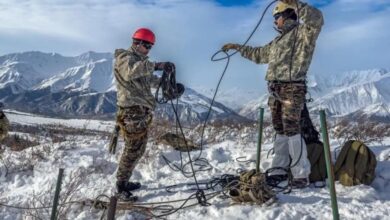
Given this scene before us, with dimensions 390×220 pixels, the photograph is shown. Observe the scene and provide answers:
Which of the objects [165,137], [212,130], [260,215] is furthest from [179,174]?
[212,130]

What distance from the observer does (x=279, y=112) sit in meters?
6.31

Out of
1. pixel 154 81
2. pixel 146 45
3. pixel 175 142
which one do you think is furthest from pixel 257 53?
pixel 175 142

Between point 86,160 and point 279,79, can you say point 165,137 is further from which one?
point 279,79

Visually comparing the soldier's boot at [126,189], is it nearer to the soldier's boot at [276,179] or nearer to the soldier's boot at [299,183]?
the soldier's boot at [276,179]

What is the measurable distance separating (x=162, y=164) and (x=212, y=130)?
408 cm

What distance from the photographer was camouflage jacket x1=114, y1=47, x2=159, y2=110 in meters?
5.83

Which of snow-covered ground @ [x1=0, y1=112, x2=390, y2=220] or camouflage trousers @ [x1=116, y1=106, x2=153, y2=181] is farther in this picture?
camouflage trousers @ [x1=116, y1=106, x2=153, y2=181]

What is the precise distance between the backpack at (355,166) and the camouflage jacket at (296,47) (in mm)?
1148

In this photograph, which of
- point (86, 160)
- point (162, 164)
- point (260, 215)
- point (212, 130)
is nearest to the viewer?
point (260, 215)

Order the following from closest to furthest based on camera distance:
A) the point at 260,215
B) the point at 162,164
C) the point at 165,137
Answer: the point at 260,215
the point at 162,164
the point at 165,137

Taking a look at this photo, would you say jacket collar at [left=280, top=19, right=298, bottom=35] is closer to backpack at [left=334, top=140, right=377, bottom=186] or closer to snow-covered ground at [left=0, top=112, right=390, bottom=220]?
backpack at [left=334, top=140, right=377, bottom=186]


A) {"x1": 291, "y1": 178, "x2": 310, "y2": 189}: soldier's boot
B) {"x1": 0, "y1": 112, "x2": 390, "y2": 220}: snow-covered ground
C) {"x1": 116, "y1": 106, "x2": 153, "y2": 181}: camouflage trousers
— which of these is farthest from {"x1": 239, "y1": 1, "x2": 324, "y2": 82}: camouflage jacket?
{"x1": 116, "y1": 106, "x2": 153, "y2": 181}: camouflage trousers

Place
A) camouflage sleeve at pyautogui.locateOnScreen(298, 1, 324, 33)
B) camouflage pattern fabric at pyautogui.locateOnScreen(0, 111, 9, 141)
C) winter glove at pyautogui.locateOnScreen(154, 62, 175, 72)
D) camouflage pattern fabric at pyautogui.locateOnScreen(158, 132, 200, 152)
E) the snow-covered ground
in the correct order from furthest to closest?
1. camouflage pattern fabric at pyautogui.locateOnScreen(158, 132, 200, 152)
2. camouflage pattern fabric at pyautogui.locateOnScreen(0, 111, 9, 141)
3. winter glove at pyautogui.locateOnScreen(154, 62, 175, 72)
4. camouflage sleeve at pyautogui.locateOnScreen(298, 1, 324, 33)
5. the snow-covered ground

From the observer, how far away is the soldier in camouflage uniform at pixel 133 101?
6.02 metres
